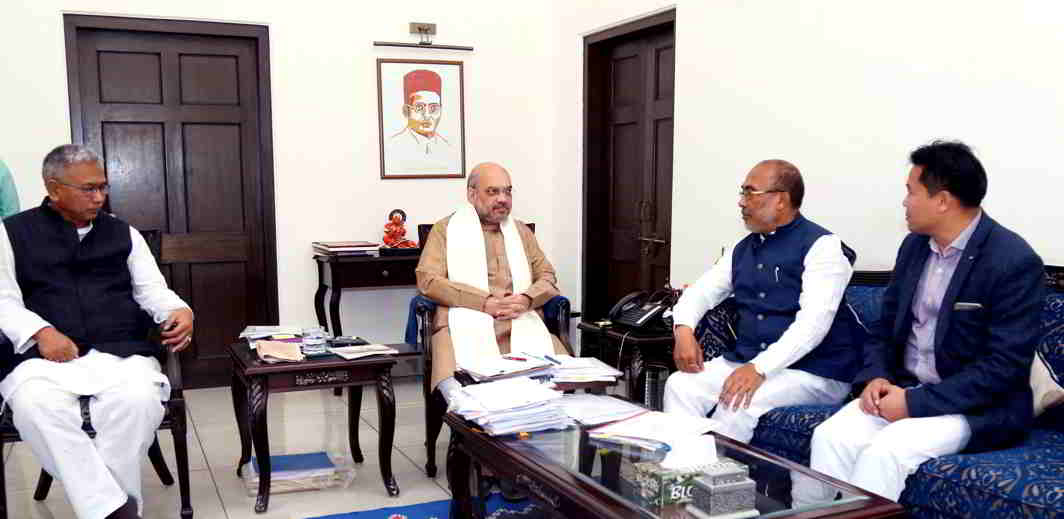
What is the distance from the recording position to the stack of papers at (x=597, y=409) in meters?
2.68

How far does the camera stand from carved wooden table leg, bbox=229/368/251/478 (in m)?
3.77

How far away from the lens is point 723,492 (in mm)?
1978

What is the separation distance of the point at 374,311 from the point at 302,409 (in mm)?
973

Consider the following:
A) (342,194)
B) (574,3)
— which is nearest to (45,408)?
(342,194)

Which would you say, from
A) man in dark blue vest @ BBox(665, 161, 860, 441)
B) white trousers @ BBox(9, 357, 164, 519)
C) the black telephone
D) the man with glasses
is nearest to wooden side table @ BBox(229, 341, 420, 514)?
white trousers @ BBox(9, 357, 164, 519)

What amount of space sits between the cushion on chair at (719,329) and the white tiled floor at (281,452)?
1.17 m

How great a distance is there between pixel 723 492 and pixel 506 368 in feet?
4.17

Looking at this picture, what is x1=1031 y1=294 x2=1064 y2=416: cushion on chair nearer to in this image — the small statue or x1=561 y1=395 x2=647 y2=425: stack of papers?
x1=561 y1=395 x2=647 y2=425: stack of papers

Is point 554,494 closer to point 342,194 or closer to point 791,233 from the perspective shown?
point 791,233

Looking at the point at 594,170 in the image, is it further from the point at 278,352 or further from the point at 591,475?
the point at 591,475

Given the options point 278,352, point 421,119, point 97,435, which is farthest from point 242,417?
point 421,119

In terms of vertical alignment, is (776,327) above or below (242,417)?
above

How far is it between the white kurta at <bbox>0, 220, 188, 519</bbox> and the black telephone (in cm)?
182

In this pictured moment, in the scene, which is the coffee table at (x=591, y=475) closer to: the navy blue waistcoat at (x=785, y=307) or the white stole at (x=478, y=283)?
the navy blue waistcoat at (x=785, y=307)
